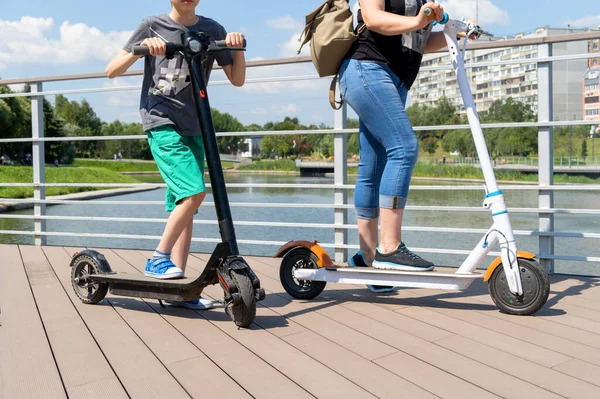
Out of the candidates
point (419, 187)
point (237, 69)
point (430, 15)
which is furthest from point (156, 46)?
point (419, 187)

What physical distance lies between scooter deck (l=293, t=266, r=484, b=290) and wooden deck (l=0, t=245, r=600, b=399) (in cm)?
10

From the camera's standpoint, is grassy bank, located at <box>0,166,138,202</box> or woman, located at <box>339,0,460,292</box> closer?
woman, located at <box>339,0,460,292</box>

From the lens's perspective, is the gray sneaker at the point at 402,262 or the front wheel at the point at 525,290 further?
the gray sneaker at the point at 402,262

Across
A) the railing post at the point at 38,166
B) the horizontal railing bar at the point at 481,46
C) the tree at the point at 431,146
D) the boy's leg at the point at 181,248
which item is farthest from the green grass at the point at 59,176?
the boy's leg at the point at 181,248

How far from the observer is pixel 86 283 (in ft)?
6.86

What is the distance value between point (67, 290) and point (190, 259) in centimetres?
79

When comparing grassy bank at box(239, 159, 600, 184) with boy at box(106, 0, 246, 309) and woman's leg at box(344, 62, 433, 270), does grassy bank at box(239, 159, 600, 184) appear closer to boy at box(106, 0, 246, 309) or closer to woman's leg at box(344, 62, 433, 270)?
woman's leg at box(344, 62, 433, 270)

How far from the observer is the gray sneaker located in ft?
6.25

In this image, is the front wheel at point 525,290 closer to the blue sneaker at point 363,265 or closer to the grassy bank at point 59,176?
the blue sneaker at point 363,265

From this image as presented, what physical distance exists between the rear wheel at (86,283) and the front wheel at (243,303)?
0.61 m

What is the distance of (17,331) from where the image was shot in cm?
171

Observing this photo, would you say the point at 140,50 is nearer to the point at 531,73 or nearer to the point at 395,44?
the point at 395,44

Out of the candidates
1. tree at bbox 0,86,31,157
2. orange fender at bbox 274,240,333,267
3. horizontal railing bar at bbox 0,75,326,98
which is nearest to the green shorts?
orange fender at bbox 274,240,333,267

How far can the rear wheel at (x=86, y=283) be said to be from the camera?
2.06 m
